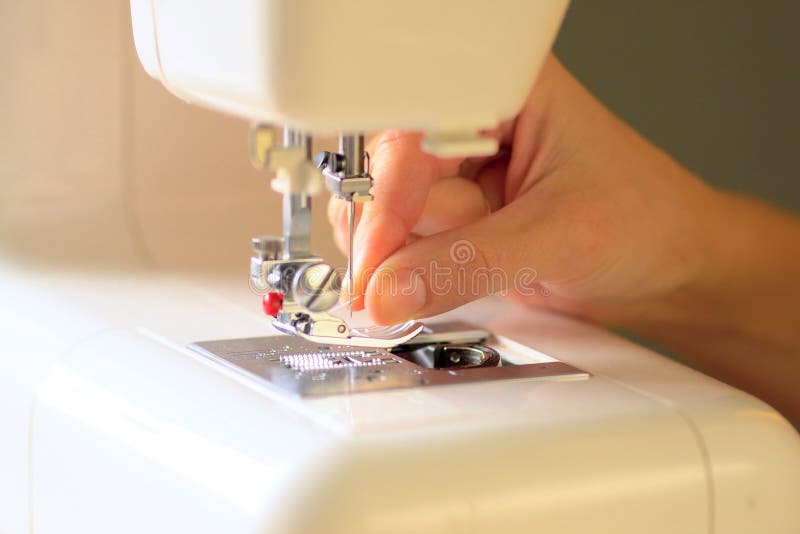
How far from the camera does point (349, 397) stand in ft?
2.19

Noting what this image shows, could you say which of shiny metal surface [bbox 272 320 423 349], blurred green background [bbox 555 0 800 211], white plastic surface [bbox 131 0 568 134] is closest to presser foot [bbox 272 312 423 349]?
shiny metal surface [bbox 272 320 423 349]

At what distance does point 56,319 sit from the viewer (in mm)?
835

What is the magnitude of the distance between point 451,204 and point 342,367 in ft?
0.88

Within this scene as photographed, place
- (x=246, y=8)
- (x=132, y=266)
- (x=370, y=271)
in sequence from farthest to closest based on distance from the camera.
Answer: (x=132, y=266)
(x=370, y=271)
(x=246, y=8)

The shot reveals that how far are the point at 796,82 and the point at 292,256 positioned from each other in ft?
3.77

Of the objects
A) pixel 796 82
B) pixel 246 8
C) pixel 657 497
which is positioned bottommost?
pixel 657 497

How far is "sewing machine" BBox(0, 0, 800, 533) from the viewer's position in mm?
577

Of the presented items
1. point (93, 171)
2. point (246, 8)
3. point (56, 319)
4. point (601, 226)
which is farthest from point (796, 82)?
point (246, 8)

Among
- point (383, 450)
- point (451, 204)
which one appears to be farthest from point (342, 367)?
point (451, 204)

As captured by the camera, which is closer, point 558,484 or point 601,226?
point 558,484

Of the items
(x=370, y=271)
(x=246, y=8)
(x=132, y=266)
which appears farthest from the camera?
(x=132, y=266)

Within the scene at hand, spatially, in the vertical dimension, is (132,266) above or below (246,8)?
below

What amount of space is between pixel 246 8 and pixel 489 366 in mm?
292

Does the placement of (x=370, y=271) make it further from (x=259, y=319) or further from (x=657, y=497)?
(x=657, y=497)
